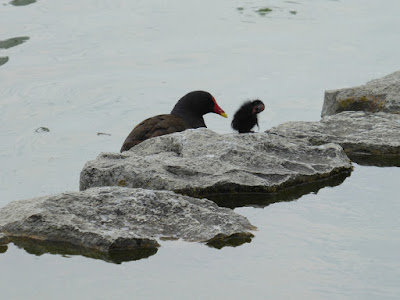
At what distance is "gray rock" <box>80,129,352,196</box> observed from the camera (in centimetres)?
654

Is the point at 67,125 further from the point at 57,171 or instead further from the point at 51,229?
the point at 51,229

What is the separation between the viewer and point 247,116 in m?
9.00

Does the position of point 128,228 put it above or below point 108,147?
above

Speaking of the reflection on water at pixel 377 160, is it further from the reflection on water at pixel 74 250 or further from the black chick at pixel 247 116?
the reflection on water at pixel 74 250

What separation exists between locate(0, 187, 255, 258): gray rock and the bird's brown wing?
223cm

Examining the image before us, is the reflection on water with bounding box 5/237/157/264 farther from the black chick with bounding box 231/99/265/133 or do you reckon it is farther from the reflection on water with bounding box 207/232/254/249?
the black chick with bounding box 231/99/265/133

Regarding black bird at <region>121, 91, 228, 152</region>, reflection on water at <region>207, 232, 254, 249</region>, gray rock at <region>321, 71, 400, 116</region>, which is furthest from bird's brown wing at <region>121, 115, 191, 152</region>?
reflection on water at <region>207, 232, 254, 249</region>

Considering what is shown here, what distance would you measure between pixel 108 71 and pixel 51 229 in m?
7.12

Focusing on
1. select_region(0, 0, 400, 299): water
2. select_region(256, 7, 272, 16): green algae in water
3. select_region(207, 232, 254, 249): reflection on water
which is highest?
select_region(207, 232, 254, 249): reflection on water

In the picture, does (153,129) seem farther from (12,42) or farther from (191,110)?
(12,42)

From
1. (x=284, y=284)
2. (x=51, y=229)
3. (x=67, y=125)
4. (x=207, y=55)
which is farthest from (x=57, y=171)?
(x=207, y=55)

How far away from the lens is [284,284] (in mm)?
5184

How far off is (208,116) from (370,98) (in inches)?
105

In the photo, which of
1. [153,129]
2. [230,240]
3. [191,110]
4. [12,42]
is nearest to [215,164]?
[230,240]
